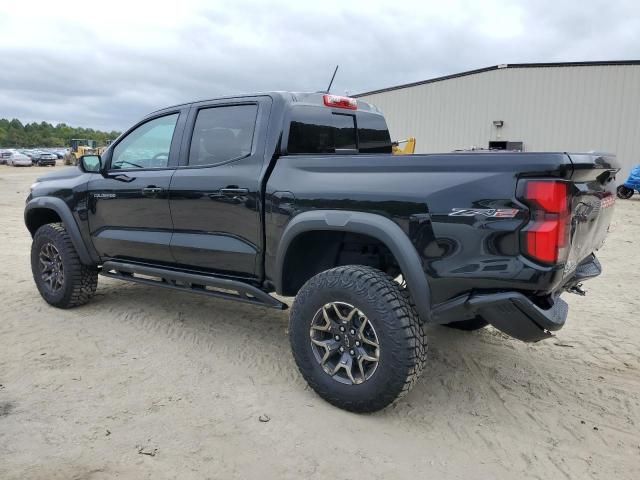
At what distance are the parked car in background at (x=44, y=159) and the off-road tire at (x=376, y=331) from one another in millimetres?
48399

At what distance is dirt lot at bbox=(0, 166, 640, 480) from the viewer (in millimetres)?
2672

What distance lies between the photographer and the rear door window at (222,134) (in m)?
3.83

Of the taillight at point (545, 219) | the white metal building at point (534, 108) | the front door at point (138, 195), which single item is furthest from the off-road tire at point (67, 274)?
the white metal building at point (534, 108)

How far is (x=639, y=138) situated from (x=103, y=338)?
2058 centimetres

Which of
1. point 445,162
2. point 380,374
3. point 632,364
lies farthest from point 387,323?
point 632,364

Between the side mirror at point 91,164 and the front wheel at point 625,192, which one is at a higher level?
the side mirror at point 91,164

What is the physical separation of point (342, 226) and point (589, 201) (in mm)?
1351

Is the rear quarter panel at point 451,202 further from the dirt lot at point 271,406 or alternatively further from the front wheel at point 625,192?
the front wheel at point 625,192

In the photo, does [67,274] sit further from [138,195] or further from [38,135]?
[38,135]

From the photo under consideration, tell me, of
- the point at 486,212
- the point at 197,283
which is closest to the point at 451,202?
the point at 486,212

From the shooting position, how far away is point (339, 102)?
4129mm

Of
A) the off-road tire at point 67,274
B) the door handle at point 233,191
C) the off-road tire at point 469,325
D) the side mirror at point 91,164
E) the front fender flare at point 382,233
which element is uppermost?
the side mirror at point 91,164

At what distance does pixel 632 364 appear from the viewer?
12.7 feet

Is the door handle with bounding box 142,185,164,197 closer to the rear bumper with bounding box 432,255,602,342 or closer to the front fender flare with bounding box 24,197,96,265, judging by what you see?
the front fender flare with bounding box 24,197,96,265
